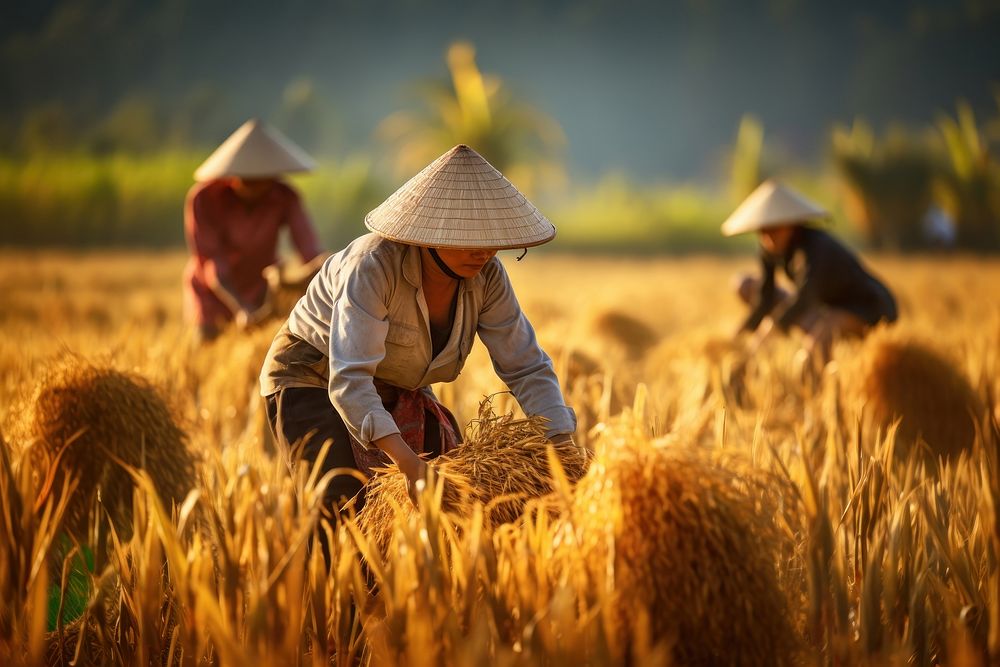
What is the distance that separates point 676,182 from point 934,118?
14879 mm

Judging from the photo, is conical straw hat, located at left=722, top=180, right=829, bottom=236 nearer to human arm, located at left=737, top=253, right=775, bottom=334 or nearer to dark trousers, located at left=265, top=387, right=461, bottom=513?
human arm, located at left=737, top=253, right=775, bottom=334

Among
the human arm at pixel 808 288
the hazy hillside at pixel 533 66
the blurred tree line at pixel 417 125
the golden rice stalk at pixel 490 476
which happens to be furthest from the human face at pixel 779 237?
the hazy hillside at pixel 533 66

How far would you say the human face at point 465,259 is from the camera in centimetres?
211

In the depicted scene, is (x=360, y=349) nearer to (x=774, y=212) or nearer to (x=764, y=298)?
(x=774, y=212)

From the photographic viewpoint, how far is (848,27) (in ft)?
223

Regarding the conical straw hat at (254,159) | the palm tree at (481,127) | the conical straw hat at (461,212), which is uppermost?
the palm tree at (481,127)

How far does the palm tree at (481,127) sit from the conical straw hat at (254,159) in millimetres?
17603

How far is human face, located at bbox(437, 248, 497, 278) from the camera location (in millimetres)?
2107

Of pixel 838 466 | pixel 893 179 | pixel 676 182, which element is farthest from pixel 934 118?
pixel 838 466

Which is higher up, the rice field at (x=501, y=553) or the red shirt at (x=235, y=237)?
the red shirt at (x=235, y=237)

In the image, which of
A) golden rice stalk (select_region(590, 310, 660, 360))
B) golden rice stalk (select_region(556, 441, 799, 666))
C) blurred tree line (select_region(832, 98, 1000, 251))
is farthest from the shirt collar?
blurred tree line (select_region(832, 98, 1000, 251))

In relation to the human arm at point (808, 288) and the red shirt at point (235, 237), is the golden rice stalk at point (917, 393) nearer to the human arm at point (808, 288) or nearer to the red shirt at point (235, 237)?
the human arm at point (808, 288)

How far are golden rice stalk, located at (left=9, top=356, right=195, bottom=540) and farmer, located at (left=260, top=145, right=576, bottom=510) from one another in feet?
1.02

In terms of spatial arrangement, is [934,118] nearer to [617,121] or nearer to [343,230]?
[617,121]
